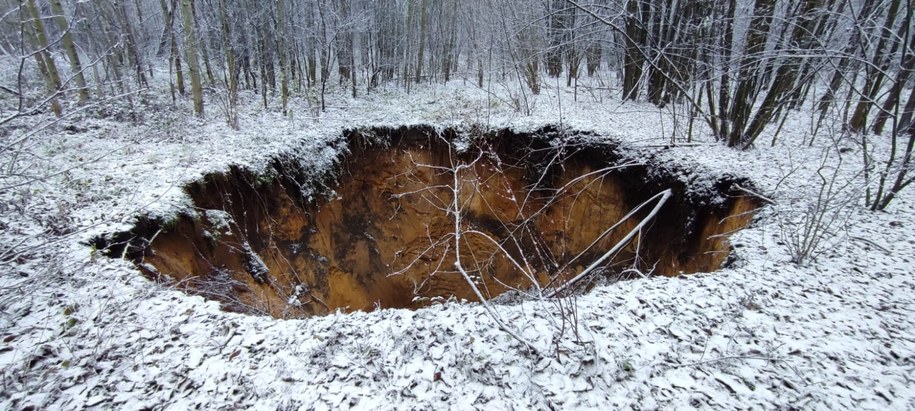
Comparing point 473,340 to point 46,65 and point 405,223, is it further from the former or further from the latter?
point 46,65

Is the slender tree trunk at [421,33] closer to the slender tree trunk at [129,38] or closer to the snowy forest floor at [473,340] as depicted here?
the slender tree trunk at [129,38]

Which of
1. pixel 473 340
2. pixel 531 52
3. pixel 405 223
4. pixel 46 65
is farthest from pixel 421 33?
pixel 473 340

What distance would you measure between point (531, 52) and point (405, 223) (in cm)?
802

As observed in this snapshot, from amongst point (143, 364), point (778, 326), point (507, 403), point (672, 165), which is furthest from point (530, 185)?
point (143, 364)

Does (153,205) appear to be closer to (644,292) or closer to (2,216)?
(2,216)

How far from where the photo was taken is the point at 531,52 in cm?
1345

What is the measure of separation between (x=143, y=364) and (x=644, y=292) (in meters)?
4.59

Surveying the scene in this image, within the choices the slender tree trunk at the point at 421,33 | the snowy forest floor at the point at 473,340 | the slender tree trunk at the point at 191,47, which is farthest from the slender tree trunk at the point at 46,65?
the slender tree trunk at the point at 421,33

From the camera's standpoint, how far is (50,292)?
3.35 meters

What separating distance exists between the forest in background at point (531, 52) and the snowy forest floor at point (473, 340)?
140 centimetres

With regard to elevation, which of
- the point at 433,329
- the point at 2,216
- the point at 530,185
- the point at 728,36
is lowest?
the point at 530,185

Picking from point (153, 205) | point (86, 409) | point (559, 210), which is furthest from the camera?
point (559, 210)

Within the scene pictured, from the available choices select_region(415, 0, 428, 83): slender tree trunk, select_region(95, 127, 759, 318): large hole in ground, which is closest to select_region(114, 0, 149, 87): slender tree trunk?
select_region(95, 127, 759, 318): large hole in ground

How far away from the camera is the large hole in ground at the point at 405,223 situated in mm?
5250
